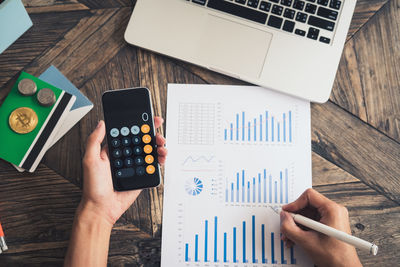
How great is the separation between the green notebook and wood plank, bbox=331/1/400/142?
572mm

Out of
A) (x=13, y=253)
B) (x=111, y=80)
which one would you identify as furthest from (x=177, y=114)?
(x=13, y=253)

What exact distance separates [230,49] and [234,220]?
351 millimetres

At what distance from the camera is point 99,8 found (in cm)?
80

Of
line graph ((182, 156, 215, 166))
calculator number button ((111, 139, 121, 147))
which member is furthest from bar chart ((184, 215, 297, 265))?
calculator number button ((111, 139, 121, 147))

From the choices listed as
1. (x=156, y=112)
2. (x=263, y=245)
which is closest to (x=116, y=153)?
(x=156, y=112)

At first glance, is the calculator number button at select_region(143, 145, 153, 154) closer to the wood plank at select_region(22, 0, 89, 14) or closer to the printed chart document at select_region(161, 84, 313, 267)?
the printed chart document at select_region(161, 84, 313, 267)

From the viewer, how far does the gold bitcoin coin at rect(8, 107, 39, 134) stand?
716 mm

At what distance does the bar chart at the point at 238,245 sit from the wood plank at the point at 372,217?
14 centimetres

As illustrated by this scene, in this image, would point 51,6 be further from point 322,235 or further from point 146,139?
point 322,235

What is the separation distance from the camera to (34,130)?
72 cm

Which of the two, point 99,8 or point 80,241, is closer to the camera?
point 80,241

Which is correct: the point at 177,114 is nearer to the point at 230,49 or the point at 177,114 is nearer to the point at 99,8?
the point at 230,49

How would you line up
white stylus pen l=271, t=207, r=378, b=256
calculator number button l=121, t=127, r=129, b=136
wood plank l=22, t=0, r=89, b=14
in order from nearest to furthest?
1. white stylus pen l=271, t=207, r=378, b=256
2. calculator number button l=121, t=127, r=129, b=136
3. wood plank l=22, t=0, r=89, b=14

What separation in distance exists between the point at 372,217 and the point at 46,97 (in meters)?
0.70
